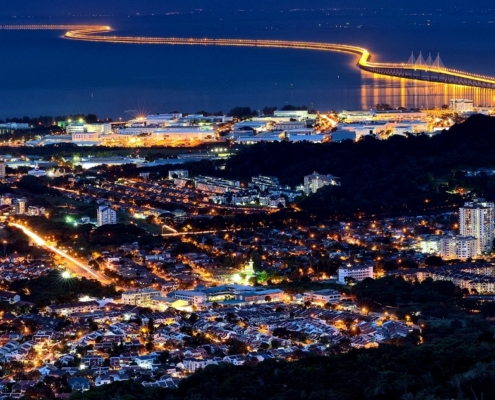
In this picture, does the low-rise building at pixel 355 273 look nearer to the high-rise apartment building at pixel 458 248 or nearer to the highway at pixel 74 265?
the high-rise apartment building at pixel 458 248

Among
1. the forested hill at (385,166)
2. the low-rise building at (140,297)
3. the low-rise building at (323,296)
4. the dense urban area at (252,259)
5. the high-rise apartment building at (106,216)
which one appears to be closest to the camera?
the dense urban area at (252,259)

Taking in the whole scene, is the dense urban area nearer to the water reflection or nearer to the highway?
the highway

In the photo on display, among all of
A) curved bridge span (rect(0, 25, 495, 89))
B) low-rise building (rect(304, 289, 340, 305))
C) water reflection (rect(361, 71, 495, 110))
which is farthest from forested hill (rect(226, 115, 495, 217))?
curved bridge span (rect(0, 25, 495, 89))

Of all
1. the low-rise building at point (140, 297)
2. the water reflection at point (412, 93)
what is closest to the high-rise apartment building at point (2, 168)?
the water reflection at point (412, 93)

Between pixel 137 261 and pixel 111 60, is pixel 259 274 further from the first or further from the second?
pixel 111 60

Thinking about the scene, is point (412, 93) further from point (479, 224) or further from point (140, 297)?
point (140, 297)

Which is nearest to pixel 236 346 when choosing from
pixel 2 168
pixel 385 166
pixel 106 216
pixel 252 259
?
pixel 252 259
